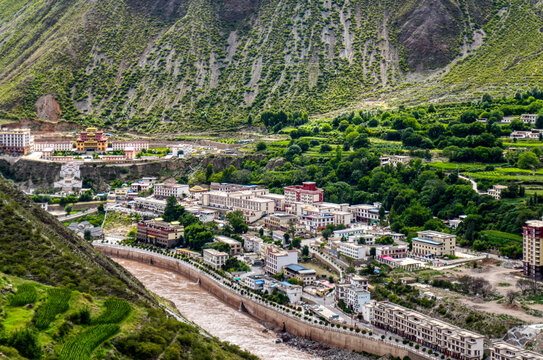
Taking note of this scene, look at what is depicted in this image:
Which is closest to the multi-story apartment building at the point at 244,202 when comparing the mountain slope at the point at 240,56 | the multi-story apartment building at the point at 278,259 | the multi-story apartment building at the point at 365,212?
the multi-story apartment building at the point at 365,212

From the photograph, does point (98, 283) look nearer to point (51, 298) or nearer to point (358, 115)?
point (51, 298)

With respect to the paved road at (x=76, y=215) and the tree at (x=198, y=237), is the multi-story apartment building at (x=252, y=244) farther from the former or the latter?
the paved road at (x=76, y=215)

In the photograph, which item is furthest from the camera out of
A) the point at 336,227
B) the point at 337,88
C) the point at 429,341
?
the point at 337,88

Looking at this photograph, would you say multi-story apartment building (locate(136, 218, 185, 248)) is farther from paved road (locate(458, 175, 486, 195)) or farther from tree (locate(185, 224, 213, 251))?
paved road (locate(458, 175, 486, 195))

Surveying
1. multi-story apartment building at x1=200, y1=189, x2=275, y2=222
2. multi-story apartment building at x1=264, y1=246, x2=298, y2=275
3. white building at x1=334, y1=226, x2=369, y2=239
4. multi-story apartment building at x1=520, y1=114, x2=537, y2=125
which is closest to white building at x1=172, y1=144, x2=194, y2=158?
multi-story apartment building at x1=200, y1=189, x2=275, y2=222

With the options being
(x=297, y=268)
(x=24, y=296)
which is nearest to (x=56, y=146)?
(x=297, y=268)

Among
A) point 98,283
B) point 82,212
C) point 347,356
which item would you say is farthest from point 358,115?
point 98,283

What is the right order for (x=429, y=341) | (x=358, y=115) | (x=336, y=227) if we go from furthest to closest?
(x=358, y=115) → (x=336, y=227) → (x=429, y=341)

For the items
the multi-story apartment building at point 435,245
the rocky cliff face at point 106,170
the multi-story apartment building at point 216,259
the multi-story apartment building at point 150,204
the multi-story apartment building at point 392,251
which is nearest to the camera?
the multi-story apartment building at point 435,245
